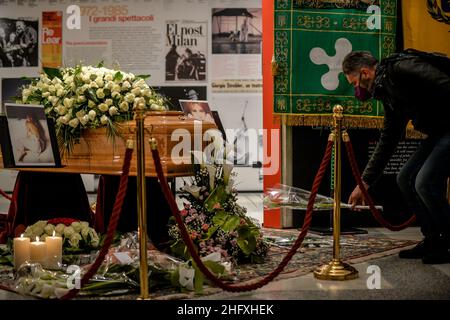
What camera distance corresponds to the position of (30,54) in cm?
980

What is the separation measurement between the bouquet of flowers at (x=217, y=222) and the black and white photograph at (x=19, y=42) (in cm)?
564

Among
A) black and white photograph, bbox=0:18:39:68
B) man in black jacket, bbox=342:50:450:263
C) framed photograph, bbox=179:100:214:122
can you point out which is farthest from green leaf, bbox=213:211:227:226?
black and white photograph, bbox=0:18:39:68

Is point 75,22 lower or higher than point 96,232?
higher

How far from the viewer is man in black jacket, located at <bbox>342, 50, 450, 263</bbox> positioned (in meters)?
4.33

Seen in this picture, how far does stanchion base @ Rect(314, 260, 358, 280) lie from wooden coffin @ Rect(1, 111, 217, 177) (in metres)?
1.26

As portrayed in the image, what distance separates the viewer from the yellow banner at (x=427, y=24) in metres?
6.59

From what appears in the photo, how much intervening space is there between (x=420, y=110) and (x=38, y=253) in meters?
2.52

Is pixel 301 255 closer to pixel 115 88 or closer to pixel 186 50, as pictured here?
pixel 115 88

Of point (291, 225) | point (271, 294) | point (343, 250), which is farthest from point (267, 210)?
point (271, 294)

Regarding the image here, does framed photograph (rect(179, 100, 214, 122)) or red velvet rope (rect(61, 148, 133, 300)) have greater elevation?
framed photograph (rect(179, 100, 214, 122))

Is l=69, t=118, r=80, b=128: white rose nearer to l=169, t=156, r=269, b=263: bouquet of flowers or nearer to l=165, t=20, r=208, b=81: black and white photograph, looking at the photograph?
l=169, t=156, r=269, b=263: bouquet of flowers
